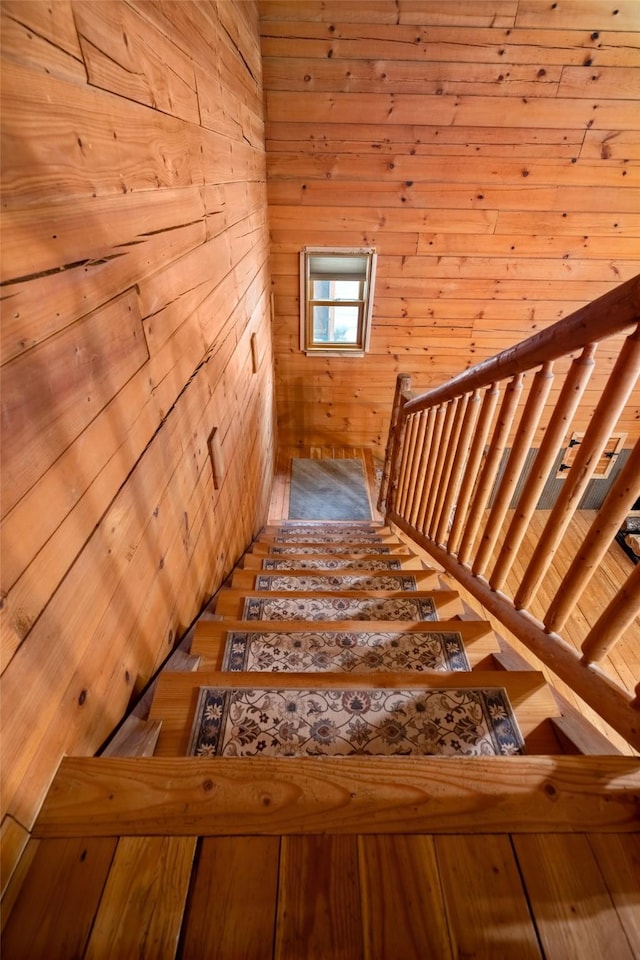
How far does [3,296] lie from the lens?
505mm

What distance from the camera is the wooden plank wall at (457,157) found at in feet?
8.81

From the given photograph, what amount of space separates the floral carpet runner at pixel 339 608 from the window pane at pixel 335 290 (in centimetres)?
303

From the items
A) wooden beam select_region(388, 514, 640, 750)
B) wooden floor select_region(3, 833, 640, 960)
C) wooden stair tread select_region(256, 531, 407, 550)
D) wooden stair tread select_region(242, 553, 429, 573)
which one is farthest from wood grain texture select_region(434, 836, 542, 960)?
wooden stair tread select_region(256, 531, 407, 550)

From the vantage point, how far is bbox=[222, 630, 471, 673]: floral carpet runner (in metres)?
1.27

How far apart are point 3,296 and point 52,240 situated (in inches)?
5.8

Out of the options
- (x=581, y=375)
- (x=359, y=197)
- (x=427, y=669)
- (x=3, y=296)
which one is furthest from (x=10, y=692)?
(x=359, y=197)

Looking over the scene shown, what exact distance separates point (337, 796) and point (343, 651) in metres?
0.64

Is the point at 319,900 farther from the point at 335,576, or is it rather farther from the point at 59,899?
the point at 335,576

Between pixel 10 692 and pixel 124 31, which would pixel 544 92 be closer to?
pixel 124 31

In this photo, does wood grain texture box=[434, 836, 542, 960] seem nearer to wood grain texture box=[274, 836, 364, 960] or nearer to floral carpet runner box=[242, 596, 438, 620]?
wood grain texture box=[274, 836, 364, 960]

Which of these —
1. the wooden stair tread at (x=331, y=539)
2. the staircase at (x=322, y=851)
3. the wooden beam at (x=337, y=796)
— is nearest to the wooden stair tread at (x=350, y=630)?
the staircase at (x=322, y=851)

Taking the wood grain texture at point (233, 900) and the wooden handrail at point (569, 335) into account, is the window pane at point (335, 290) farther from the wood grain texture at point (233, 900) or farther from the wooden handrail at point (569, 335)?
the wood grain texture at point (233, 900)

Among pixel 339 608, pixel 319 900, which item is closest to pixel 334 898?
pixel 319 900

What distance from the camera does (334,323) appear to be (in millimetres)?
4605
